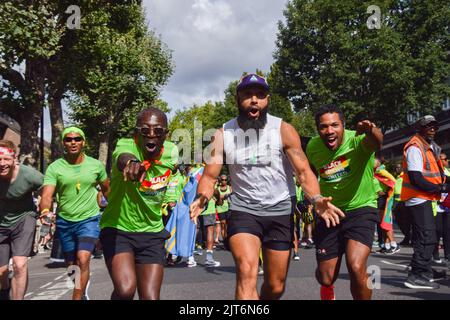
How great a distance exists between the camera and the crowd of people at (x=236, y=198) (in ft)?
15.2

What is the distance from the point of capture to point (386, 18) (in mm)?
27672

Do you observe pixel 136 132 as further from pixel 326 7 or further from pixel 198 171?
pixel 326 7

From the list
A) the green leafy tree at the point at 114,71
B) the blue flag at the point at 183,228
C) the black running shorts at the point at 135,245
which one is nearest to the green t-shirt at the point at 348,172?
the black running shorts at the point at 135,245

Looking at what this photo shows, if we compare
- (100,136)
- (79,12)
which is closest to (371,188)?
(79,12)

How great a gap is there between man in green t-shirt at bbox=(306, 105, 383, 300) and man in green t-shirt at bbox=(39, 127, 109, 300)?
238 cm

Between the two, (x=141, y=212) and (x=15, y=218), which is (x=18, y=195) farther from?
(x=141, y=212)

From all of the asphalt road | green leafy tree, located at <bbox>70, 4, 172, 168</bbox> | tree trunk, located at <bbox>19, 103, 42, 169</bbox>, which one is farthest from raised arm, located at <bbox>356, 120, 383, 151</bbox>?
green leafy tree, located at <bbox>70, 4, 172, 168</bbox>

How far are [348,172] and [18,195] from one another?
11.2 feet

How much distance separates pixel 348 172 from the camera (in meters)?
5.38

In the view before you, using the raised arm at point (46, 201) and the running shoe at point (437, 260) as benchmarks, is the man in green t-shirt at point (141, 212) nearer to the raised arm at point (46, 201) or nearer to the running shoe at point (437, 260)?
the raised arm at point (46, 201)

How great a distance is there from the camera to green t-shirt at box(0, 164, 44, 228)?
6168 millimetres

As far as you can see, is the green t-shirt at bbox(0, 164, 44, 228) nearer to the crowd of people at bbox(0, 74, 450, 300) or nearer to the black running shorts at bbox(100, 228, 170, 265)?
the crowd of people at bbox(0, 74, 450, 300)

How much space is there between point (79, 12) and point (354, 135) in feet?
55.2

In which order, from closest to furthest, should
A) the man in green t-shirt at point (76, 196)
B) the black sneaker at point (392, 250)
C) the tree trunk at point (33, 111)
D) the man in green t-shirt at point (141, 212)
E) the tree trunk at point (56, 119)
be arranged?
1. the man in green t-shirt at point (141, 212)
2. the man in green t-shirt at point (76, 196)
3. the black sneaker at point (392, 250)
4. the tree trunk at point (33, 111)
5. the tree trunk at point (56, 119)
